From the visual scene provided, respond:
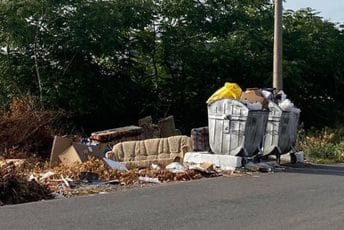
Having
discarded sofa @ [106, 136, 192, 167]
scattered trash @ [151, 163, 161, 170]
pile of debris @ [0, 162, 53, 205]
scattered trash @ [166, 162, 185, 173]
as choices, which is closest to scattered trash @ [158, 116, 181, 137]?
discarded sofa @ [106, 136, 192, 167]

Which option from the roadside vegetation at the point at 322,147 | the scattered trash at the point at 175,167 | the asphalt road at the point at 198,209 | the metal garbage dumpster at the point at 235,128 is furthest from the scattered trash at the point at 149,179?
the roadside vegetation at the point at 322,147

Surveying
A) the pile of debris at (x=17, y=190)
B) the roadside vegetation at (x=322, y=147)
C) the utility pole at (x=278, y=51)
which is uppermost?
the utility pole at (x=278, y=51)

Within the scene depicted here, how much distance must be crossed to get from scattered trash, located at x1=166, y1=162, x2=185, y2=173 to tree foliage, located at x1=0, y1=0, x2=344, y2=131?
7.57 meters

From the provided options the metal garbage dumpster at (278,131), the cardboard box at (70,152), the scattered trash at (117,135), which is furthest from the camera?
the scattered trash at (117,135)

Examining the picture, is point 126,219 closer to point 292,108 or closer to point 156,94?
point 292,108

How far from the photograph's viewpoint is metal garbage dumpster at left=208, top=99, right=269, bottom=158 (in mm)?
14398

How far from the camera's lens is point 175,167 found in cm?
1389

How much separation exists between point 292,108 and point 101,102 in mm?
7994

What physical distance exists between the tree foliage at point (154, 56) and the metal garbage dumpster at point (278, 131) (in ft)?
23.5

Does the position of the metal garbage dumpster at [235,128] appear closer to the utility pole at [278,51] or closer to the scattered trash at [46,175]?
the utility pole at [278,51]

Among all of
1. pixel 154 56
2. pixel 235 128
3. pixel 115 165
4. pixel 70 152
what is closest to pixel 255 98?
pixel 235 128

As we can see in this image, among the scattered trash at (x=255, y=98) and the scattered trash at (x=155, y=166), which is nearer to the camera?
the scattered trash at (x=155, y=166)

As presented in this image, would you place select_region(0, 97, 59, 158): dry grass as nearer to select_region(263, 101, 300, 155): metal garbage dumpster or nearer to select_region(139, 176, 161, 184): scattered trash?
select_region(139, 176, 161, 184): scattered trash

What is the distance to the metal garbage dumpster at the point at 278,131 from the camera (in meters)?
15.7
